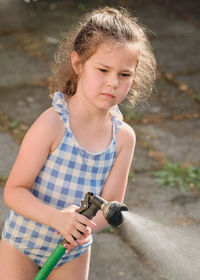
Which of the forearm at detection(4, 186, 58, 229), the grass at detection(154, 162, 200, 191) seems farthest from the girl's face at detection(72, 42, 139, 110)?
the grass at detection(154, 162, 200, 191)

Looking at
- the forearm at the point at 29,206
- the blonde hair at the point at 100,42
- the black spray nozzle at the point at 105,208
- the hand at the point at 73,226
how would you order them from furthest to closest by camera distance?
the blonde hair at the point at 100,42
the forearm at the point at 29,206
the hand at the point at 73,226
the black spray nozzle at the point at 105,208

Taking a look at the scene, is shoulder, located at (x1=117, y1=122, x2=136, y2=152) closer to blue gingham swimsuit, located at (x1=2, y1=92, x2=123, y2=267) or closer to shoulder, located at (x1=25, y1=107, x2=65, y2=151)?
blue gingham swimsuit, located at (x1=2, y1=92, x2=123, y2=267)

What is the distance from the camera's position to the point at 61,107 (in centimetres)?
214

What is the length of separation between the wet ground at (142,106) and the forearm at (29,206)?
656 mm

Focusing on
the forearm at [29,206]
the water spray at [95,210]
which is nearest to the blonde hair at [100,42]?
the forearm at [29,206]

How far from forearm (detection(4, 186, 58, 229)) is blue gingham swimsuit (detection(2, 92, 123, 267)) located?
11 centimetres

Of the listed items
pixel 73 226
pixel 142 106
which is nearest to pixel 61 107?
pixel 73 226

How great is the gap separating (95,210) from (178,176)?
1.63m

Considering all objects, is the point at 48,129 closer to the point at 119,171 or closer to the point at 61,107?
the point at 61,107

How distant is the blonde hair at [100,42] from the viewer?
6.81 ft

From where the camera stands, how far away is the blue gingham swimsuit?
6.93ft

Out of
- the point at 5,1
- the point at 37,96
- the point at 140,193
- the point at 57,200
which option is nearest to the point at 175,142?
the point at 140,193

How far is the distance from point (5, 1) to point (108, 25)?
4107 millimetres

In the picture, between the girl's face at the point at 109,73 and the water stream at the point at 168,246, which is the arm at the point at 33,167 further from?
the water stream at the point at 168,246
